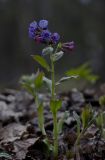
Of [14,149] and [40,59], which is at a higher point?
[40,59]

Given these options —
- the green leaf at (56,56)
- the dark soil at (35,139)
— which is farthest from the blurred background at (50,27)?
the green leaf at (56,56)

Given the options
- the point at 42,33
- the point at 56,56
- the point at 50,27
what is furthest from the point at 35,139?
the point at 50,27

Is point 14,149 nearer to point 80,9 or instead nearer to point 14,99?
point 14,99

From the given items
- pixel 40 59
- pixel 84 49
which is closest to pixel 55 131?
pixel 40 59

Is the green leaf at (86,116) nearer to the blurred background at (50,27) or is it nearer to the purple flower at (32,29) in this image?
the purple flower at (32,29)

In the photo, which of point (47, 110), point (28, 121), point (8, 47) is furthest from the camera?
point (8, 47)

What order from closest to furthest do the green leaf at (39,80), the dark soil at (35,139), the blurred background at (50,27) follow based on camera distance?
the dark soil at (35,139) < the green leaf at (39,80) < the blurred background at (50,27)
